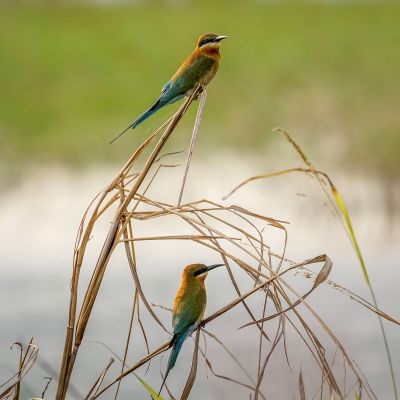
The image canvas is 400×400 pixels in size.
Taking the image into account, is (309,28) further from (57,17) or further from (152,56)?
(57,17)

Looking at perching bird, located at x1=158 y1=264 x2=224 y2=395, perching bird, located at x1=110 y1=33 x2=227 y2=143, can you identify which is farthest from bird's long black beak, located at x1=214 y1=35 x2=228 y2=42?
perching bird, located at x1=158 y1=264 x2=224 y2=395

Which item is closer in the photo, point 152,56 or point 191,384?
point 191,384

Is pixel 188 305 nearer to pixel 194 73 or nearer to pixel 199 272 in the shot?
pixel 199 272

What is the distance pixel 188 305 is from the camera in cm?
261

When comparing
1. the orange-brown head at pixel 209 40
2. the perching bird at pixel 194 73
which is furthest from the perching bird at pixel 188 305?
the orange-brown head at pixel 209 40

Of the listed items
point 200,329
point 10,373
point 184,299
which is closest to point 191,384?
point 200,329

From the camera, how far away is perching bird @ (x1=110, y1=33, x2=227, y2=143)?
2.74 m

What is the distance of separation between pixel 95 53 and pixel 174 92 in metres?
8.73

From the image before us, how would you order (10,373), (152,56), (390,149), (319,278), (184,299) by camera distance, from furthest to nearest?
1. (152,56)
2. (390,149)
3. (184,299)
4. (10,373)
5. (319,278)

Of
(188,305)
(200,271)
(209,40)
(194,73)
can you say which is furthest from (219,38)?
(188,305)

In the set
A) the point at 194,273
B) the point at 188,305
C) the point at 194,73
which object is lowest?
the point at 188,305

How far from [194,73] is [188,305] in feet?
2.17

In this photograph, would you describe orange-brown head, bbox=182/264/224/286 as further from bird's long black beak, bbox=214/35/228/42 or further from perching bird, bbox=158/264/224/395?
bird's long black beak, bbox=214/35/228/42

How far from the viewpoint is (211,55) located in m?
2.96
